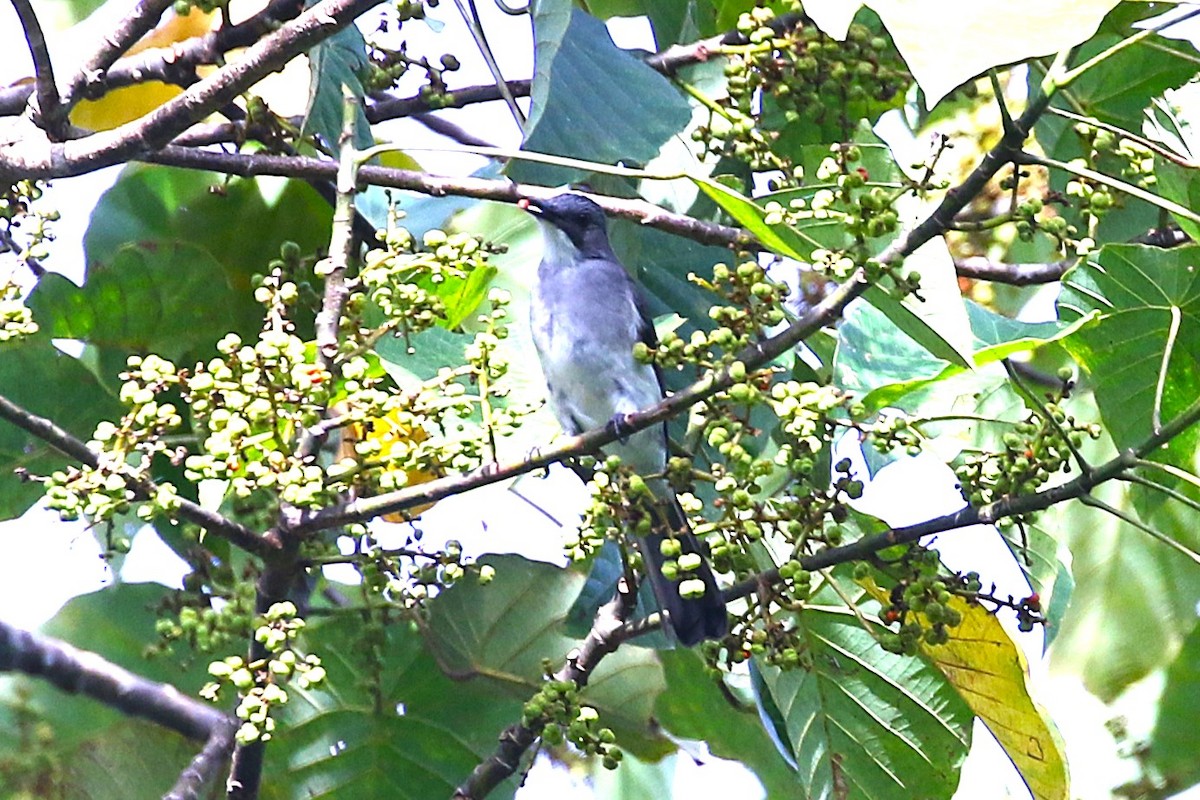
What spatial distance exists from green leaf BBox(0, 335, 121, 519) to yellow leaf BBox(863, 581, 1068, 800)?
5.71 ft

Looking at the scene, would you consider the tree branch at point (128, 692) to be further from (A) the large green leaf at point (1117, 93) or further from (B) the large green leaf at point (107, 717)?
(A) the large green leaf at point (1117, 93)

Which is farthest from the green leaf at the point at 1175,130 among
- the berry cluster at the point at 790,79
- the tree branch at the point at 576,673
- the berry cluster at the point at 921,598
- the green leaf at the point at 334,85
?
the green leaf at the point at 334,85

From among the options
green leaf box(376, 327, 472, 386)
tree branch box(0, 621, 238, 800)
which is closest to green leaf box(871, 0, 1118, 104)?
green leaf box(376, 327, 472, 386)

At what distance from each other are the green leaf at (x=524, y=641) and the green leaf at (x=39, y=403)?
Result: 2.94 ft

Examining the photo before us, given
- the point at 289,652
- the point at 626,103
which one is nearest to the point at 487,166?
the point at 626,103

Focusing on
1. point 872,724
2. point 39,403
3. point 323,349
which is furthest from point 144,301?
point 872,724

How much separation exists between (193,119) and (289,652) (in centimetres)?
97

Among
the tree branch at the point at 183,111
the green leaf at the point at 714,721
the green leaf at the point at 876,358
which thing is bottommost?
the green leaf at the point at 714,721

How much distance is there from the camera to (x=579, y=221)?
3990 millimetres

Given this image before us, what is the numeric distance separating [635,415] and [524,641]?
1.41 m

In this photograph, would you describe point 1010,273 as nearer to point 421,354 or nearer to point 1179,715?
point 1179,715

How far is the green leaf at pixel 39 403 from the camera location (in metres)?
3.05

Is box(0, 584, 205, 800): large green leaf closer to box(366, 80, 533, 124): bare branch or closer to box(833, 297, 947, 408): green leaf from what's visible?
box(366, 80, 533, 124): bare branch

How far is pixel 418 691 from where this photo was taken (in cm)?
325
